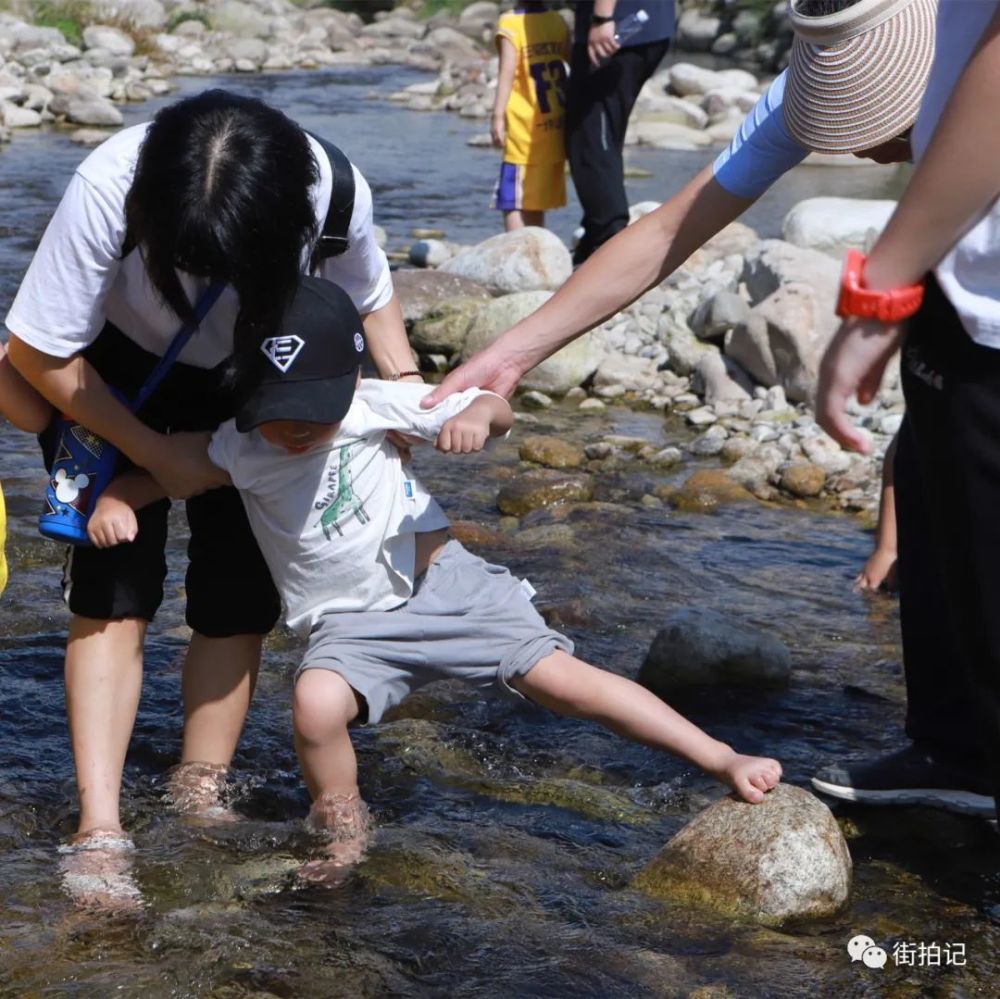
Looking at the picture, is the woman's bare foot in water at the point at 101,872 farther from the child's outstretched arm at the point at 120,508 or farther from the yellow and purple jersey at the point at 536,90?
the yellow and purple jersey at the point at 536,90

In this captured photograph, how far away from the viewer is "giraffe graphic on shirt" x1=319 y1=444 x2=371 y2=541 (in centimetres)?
304

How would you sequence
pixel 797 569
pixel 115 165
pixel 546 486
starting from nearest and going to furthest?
pixel 115 165 < pixel 797 569 < pixel 546 486

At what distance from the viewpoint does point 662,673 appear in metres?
4.15

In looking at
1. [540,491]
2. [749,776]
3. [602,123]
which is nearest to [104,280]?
[749,776]

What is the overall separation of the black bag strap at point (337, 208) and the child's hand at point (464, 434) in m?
0.41

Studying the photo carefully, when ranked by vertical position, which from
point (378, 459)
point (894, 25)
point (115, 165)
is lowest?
point (378, 459)

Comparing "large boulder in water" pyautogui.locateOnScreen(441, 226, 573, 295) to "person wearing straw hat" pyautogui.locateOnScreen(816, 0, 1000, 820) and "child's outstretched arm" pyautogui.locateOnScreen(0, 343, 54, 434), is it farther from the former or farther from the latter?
"person wearing straw hat" pyautogui.locateOnScreen(816, 0, 1000, 820)

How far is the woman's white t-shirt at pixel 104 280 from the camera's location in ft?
8.68

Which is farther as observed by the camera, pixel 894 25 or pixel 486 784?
pixel 486 784

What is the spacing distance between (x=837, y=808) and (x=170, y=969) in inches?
61.7

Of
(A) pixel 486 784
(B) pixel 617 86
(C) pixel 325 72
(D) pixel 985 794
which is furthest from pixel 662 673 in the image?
(C) pixel 325 72

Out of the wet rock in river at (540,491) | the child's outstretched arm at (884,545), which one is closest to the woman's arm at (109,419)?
the child's outstretched arm at (884,545)

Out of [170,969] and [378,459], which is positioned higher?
[378,459]

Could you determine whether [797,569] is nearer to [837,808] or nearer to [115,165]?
[837,808]
